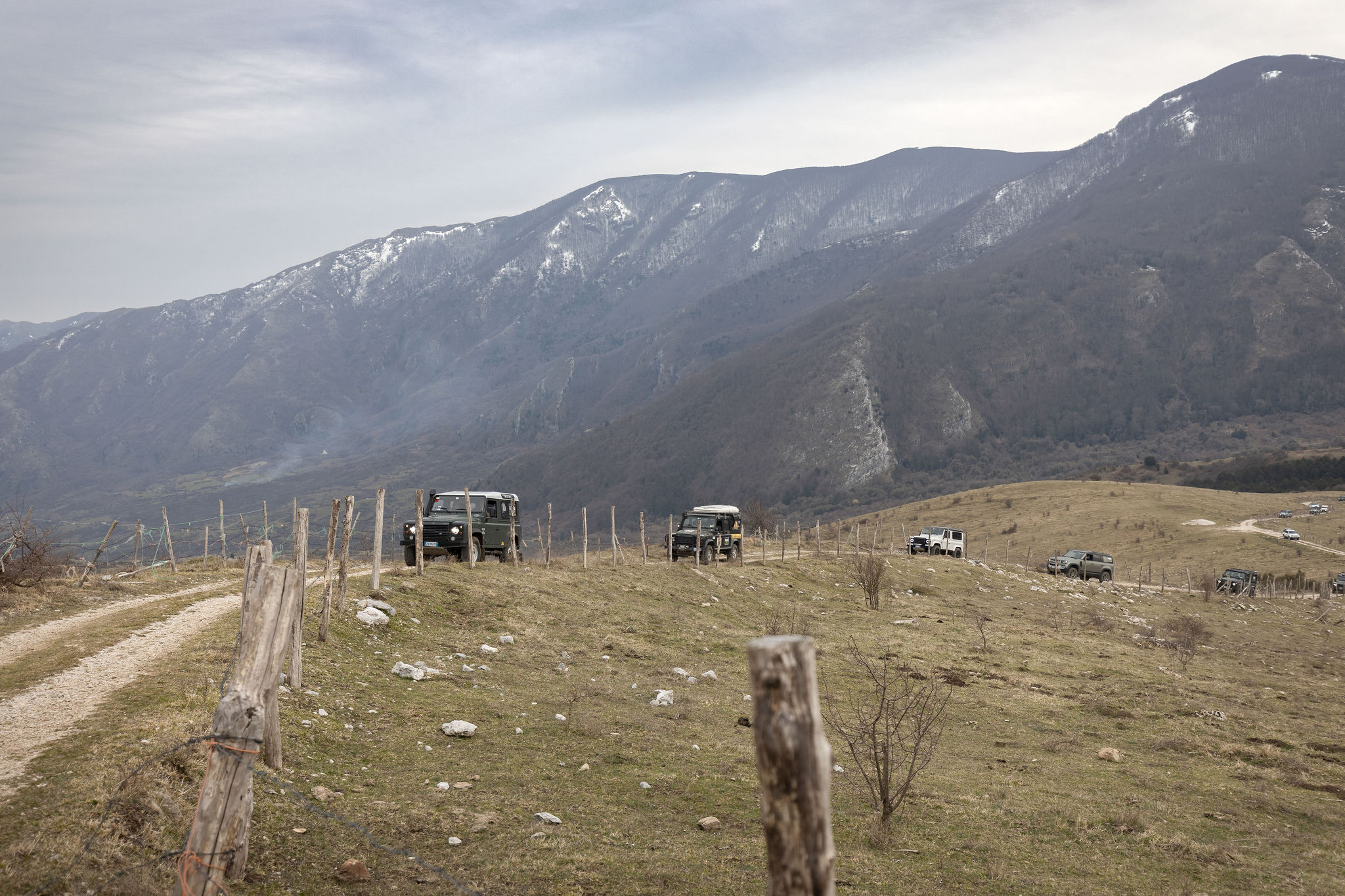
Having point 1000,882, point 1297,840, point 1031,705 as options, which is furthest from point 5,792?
point 1031,705

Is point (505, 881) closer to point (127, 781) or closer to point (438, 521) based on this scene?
point (127, 781)

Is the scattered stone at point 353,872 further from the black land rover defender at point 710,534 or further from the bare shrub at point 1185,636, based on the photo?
the black land rover defender at point 710,534

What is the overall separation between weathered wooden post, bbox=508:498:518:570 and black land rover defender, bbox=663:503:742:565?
9.24 metres

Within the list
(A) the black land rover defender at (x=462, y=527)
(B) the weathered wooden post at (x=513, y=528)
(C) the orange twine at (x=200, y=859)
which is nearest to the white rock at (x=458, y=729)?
(C) the orange twine at (x=200, y=859)

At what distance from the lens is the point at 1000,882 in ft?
29.0

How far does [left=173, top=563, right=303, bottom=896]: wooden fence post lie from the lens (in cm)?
623

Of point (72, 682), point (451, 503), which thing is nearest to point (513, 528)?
point (451, 503)

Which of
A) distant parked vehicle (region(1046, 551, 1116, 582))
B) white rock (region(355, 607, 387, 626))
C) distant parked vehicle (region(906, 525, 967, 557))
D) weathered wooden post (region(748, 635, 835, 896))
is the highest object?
weathered wooden post (region(748, 635, 835, 896))

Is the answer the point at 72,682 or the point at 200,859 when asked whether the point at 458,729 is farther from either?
the point at 200,859

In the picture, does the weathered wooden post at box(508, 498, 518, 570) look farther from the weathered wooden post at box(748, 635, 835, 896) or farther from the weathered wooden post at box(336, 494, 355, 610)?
the weathered wooden post at box(748, 635, 835, 896)

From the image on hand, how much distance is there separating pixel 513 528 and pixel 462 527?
8.52ft

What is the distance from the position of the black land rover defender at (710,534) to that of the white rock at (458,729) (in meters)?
25.4

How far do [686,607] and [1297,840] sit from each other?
17.7 metres

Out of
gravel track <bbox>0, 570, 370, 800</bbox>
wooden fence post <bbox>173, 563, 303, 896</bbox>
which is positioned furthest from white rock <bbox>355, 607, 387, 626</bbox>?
wooden fence post <bbox>173, 563, 303, 896</bbox>
